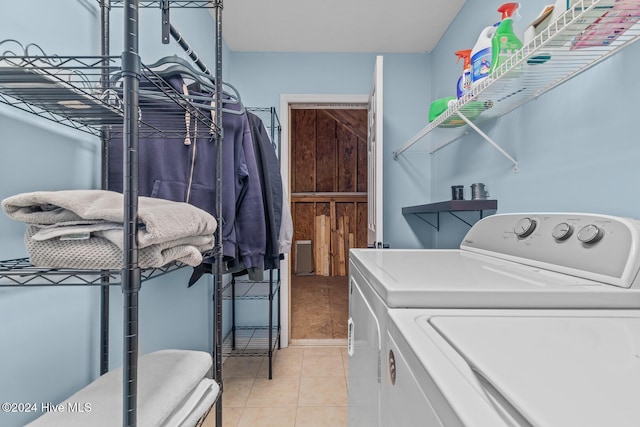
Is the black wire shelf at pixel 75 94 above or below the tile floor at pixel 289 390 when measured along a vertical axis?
above

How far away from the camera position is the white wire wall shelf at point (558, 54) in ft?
2.35

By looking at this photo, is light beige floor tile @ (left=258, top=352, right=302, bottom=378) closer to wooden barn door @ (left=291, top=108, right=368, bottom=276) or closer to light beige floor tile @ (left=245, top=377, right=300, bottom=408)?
light beige floor tile @ (left=245, top=377, right=300, bottom=408)

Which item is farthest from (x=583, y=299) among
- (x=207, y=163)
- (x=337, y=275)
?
(x=337, y=275)

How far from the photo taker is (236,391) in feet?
6.13

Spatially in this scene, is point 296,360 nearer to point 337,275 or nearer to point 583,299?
point 583,299

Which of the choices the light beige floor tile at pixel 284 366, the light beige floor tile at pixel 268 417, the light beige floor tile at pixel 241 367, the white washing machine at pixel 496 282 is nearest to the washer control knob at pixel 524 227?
the white washing machine at pixel 496 282

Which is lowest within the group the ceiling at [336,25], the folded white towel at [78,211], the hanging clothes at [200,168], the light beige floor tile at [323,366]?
the light beige floor tile at [323,366]

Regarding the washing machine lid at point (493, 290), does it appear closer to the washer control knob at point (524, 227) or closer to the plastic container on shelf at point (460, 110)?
the washer control knob at point (524, 227)

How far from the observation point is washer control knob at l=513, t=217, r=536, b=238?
940 mm

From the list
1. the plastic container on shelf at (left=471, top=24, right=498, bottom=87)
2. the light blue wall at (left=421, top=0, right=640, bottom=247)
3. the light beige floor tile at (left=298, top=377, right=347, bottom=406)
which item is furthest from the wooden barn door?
the plastic container on shelf at (left=471, top=24, right=498, bottom=87)

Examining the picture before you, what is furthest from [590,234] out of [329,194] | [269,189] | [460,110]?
[329,194]

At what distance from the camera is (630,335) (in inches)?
18.3

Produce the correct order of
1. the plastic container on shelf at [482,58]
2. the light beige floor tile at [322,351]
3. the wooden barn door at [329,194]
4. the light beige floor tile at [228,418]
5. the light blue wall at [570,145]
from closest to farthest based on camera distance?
1. the light blue wall at [570,145]
2. the plastic container on shelf at [482,58]
3. the light beige floor tile at [228,418]
4. the light beige floor tile at [322,351]
5. the wooden barn door at [329,194]

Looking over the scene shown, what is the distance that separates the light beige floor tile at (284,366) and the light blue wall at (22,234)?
1.16 metres
